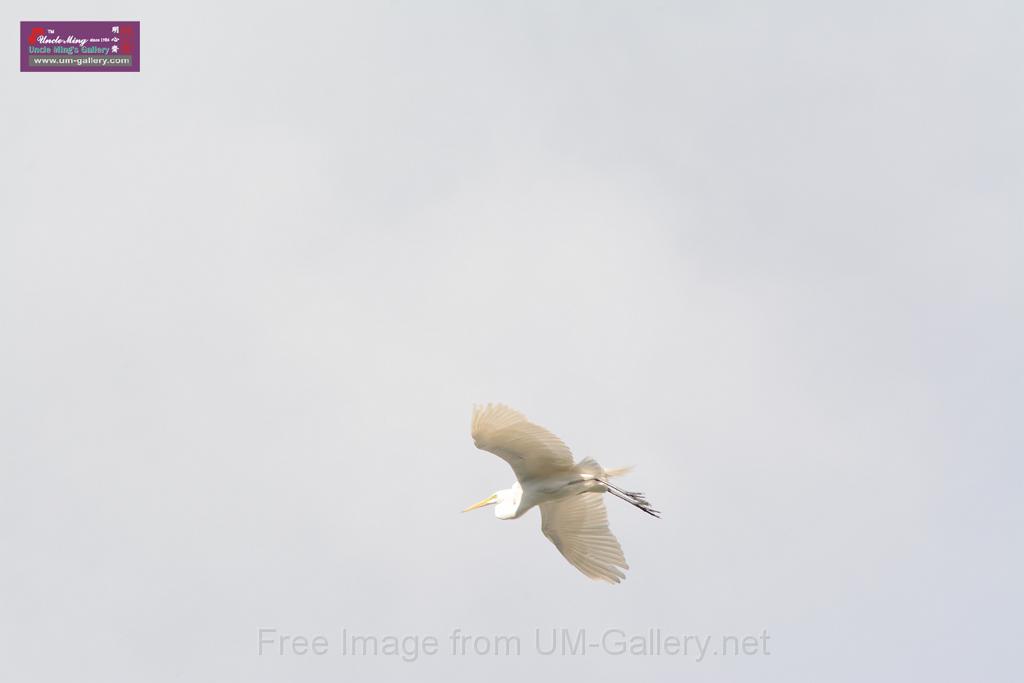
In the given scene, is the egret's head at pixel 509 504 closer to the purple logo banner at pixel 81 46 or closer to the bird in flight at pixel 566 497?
the bird in flight at pixel 566 497

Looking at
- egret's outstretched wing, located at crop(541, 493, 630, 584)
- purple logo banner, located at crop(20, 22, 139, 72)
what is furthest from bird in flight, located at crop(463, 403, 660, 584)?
purple logo banner, located at crop(20, 22, 139, 72)

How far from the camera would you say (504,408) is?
650 inches

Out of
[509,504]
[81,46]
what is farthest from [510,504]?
[81,46]

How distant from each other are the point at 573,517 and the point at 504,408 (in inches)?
97.2

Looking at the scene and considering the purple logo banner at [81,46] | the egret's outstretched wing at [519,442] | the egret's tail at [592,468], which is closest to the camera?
the egret's outstretched wing at [519,442]

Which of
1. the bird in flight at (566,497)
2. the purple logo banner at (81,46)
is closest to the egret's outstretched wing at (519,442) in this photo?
the bird in flight at (566,497)

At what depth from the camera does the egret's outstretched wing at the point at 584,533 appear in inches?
711

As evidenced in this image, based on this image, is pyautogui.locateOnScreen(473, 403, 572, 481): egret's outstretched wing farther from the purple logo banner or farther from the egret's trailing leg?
the purple logo banner

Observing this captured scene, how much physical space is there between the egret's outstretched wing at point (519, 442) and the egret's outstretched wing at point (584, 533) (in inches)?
25.4

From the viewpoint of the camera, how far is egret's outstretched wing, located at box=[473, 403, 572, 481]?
16.6 meters

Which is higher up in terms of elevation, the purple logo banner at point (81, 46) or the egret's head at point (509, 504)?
the purple logo banner at point (81, 46)

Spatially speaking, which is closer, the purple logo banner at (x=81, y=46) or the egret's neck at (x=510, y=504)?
the egret's neck at (x=510, y=504)

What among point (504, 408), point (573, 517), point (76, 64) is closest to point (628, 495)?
point (573, 517)

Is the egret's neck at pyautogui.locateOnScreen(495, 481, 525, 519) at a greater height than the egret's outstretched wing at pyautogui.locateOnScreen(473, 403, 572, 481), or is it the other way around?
the egret's outstretched wing at pyautogui.locateOnScreen(473, 403, 572, 481)
